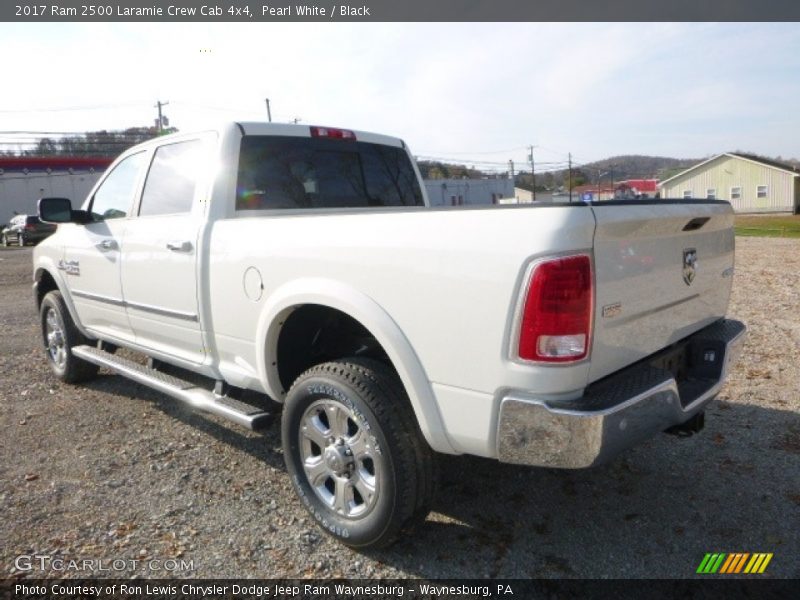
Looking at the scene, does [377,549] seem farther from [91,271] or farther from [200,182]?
[91,271]

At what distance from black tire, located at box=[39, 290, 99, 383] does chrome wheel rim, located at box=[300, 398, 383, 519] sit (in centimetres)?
327

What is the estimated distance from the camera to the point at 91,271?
473cm

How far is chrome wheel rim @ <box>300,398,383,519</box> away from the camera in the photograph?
9.02 feet

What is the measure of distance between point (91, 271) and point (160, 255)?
125cm

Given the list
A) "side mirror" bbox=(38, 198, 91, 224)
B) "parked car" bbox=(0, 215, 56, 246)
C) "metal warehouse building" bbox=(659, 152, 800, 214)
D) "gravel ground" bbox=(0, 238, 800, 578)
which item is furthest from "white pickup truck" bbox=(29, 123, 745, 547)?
"metal warehouse building" bbox=(659, 152, 800, 214)

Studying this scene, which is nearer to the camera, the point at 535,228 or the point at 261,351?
the point at 535,228

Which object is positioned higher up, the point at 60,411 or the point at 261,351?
the point at 261,351

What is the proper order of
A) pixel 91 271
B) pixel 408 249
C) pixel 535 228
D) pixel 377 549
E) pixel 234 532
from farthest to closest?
pixel 91 271, pixel 234 532, pixel 377 549, pixel 408 249, pixel 535 228

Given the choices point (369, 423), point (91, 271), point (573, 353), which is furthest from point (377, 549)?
point (91, 271)

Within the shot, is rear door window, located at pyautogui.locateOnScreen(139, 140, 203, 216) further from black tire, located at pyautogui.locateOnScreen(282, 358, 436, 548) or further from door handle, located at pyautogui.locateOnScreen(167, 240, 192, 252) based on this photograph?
black tire, located at pyautogui.locateOnScreen(282, 358, 436, 548)

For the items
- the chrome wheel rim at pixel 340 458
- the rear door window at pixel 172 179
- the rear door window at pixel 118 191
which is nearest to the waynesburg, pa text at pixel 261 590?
the chrome wheel rim at pixel 340 458

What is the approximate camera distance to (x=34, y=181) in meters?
42.6

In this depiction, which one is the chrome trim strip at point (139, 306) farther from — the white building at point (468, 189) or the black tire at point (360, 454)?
the white building at point (468, 189)

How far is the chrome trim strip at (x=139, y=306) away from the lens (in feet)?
12.1
